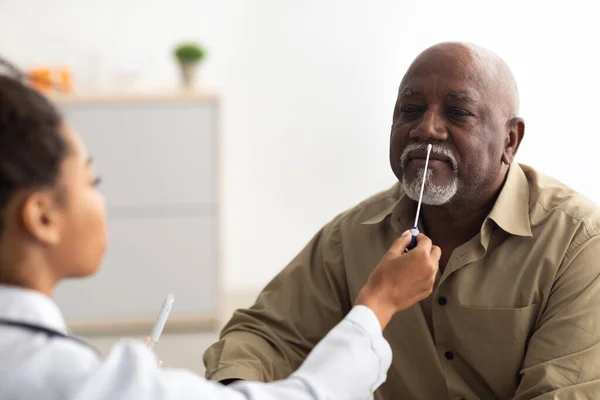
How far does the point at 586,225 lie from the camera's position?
1.97 metres

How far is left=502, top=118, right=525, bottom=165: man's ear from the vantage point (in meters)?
2.13

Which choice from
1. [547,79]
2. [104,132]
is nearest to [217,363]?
[104,132]

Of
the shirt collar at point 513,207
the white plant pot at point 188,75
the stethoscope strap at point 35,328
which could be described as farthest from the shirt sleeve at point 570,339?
the white plant pot at point 188,75

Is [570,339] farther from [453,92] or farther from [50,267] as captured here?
[50,267]

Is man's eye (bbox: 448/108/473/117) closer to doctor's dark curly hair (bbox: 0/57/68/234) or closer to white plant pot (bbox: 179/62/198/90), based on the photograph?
doctor's dark curly hair (bbox: 0/57/68/234)

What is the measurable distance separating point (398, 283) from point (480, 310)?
55 cm

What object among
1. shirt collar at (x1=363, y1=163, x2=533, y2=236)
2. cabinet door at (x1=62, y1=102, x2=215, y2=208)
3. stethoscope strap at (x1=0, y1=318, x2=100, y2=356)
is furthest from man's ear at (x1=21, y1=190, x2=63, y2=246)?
cabinet door at (x1=62, y1=102, x2=215, y2=208)

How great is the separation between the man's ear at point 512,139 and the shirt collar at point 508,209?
0.9 inches

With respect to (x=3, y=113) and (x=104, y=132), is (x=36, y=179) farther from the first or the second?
(x=104, y=132)

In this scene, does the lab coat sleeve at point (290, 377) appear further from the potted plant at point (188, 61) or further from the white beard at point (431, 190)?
the potted plant at point (188, 61)

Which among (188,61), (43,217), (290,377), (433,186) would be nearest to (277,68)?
(188,61)

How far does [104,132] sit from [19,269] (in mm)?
3561

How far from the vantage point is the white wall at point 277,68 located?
5191 mm

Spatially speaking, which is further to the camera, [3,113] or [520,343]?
[520,343]
